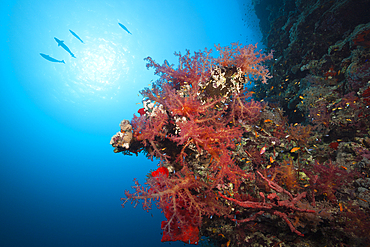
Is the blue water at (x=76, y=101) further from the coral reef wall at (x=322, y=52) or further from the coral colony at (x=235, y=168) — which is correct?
the coral reef wall at (x=322, y=52)

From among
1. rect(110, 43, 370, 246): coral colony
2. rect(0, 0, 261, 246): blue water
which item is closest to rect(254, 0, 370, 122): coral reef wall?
rect(110, 43, 370, 246): coral colony

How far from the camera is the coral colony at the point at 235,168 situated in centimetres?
259

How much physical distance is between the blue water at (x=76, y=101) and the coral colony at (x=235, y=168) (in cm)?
3083

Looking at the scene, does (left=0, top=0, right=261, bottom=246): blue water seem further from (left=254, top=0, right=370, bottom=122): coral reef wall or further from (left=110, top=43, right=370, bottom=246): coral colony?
(left=254, top=0, right=370, bottom=122): coral reef wall

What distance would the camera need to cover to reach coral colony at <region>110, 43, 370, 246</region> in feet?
8.51

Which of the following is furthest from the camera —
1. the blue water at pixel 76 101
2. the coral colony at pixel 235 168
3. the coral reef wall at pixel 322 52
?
the blue water at pixel 76 101

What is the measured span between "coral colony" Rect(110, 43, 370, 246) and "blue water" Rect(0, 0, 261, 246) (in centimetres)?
3083

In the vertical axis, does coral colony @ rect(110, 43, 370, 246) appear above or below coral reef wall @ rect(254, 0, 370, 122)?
below

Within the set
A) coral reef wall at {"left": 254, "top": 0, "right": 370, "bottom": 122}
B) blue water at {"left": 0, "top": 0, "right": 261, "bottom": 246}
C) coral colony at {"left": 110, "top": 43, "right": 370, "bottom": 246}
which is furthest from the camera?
blue water at {"left": 0, "top": 0, "right": 261, "bottom": 246}

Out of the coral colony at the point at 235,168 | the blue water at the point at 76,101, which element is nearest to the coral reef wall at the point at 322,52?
the coral colony at the point at 235,168

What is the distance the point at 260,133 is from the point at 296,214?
2.54 m

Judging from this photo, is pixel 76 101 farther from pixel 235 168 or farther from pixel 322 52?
pixel 322 52

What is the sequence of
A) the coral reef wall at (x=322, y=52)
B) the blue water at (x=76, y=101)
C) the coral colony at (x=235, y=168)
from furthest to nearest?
the blue water at (x=76, y=101) < the coral reef wall at (x=322, y=52) < the coral colony at (x=235, y=168)

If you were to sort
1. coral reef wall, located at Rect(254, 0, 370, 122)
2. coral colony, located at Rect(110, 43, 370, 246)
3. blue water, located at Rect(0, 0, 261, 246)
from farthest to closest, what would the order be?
blue water, located at Rect(0, 0, 261, 246) → coral reef wall, located at Rect(254, 0, 370, 122) → coral colony, located at Rect(110, 43, 370, 246)
